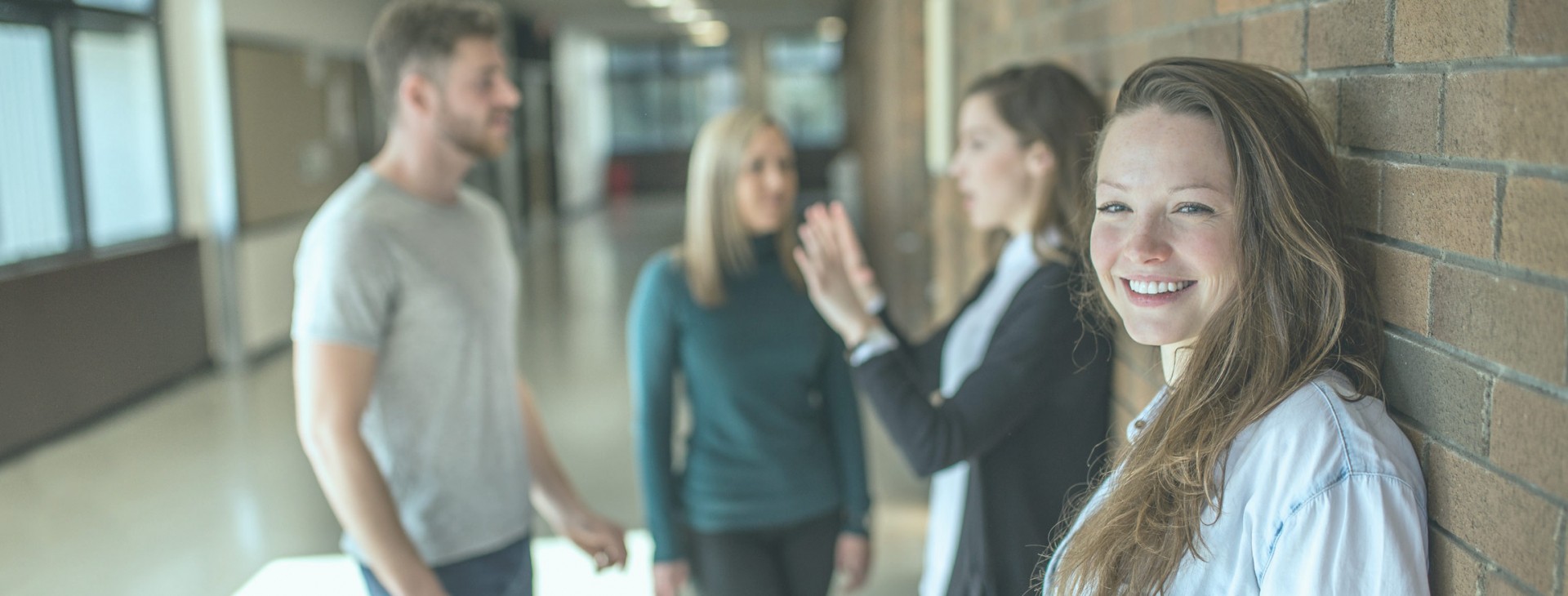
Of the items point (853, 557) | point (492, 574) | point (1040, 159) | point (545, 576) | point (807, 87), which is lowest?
point (545, 576)

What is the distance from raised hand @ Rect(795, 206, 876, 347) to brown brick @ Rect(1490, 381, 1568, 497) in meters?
0.87

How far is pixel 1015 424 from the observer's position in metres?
1.49

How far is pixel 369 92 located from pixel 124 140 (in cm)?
519

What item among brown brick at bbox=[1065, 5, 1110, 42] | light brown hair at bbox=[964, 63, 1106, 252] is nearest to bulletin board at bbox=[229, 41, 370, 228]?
brown brick at bbox=[1065, 5, 1110, 42]

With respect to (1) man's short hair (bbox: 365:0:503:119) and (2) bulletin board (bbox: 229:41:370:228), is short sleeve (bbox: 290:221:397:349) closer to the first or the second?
(1) man's short hair (bbox: 365:0:503:119)

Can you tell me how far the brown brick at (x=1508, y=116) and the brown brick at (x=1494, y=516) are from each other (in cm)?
23

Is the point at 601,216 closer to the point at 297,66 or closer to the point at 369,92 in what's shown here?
the point at 369,92

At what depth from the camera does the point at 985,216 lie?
180cm

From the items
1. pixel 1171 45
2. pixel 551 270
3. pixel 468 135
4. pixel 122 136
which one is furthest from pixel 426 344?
pixel 551 270

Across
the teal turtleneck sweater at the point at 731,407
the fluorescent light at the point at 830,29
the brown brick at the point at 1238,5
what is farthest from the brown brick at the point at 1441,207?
the fluorescent light at the point at 830,29

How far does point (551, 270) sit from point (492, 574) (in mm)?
9848

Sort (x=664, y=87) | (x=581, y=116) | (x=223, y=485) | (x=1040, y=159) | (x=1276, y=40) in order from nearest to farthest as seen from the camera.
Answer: (x=1276, y=40) → (x=1040, y=159) → (x=223, y=485) → (x=581, y=116) → (x=664, y=87)

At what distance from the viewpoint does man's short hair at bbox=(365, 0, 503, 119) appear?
6.08ft

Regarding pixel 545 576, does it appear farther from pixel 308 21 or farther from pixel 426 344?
pixel 308 21
